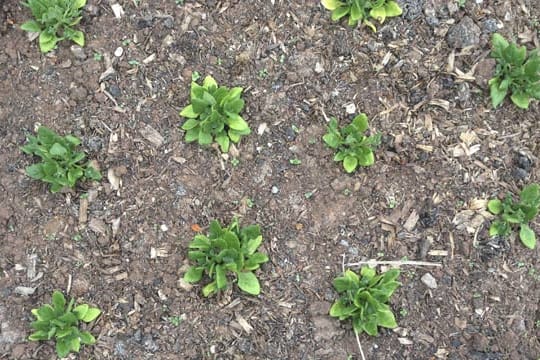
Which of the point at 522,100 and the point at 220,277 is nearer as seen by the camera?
the point at 220,277

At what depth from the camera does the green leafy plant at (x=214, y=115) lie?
3.38 meters

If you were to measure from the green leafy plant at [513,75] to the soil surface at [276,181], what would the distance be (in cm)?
8

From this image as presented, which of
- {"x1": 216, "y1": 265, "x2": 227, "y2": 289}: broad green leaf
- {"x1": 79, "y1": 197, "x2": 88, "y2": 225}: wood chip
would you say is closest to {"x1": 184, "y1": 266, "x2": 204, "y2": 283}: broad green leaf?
{"x1": 216, "y1": 265, "x2": 227, "y2": 289}: broad green leaf

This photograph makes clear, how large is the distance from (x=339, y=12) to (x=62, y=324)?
2.48 meters

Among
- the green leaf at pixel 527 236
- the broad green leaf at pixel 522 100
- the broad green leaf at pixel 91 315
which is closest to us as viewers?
the broad green leaf at pixel 91 315

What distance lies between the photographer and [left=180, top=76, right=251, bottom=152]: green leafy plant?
3385 mm

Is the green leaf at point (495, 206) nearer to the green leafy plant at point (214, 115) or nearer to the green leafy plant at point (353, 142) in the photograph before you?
the green leafy plant at point (353, 142)

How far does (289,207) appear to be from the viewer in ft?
11.4

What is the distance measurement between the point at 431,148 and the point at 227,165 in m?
1.26

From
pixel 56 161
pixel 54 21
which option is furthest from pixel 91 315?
pixel 54 21

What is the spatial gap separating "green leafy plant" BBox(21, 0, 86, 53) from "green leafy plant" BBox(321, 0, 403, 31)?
155cm

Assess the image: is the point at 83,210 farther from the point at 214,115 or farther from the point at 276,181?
the point at 276,181

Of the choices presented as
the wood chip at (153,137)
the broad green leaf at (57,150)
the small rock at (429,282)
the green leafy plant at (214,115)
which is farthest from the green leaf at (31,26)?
the small rock at (429,282)

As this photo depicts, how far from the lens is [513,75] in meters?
3.52
